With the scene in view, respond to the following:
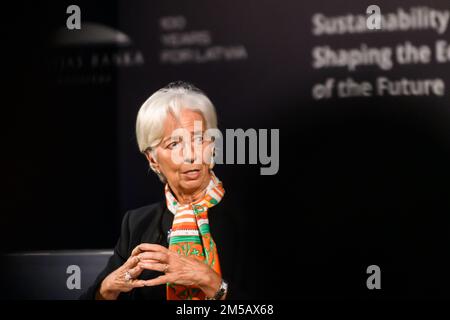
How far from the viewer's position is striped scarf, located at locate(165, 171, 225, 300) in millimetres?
3232

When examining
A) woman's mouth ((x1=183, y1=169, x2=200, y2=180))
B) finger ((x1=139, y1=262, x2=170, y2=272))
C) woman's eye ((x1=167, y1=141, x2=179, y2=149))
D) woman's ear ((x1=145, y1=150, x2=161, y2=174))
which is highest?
woman's eye ((x1=167, y1=141, x2=179, y2=149))

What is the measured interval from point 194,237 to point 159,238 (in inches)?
7.9

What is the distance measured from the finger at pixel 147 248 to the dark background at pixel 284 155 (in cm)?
19

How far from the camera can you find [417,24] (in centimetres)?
322

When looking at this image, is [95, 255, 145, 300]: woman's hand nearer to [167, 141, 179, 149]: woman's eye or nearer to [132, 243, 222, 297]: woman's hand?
[132, 243, 222, 297]: woman's hand

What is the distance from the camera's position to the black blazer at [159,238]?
325 cm

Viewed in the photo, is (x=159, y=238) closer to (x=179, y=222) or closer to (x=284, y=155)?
(x=179, y=222)

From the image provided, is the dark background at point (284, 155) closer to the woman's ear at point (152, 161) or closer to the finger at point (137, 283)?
the woman's ear at point (152, 161)

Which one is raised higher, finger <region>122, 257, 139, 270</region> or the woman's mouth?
the woman's mouth

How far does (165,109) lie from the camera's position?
10.7 ft

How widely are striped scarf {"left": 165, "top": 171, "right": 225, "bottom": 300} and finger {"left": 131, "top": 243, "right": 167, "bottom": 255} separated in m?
0.06

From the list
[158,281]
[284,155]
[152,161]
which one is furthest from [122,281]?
[284,155]
